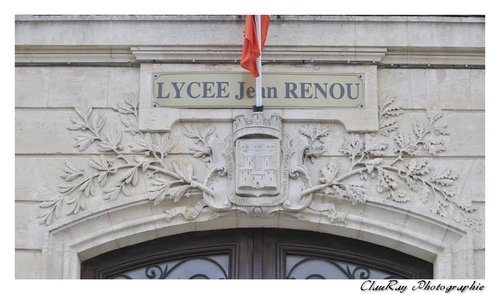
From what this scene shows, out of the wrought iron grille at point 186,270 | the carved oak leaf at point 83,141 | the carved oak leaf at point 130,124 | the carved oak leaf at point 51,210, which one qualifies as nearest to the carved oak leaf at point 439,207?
the wrought iron grille at point 186,270

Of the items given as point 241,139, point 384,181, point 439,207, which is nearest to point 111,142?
point 241,139

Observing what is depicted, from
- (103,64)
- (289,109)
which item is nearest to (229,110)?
(289,109)

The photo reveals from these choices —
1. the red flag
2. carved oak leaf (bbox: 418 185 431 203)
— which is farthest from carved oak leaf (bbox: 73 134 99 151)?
carved oak leaf (bbox: 418 185 431 203)

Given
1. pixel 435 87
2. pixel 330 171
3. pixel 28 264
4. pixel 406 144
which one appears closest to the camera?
pixel 28 264

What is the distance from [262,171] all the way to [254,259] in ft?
2.30

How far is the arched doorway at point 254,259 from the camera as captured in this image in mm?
9531

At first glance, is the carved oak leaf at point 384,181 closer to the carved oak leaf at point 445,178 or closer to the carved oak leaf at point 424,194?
the carved oak leaf at point 424,194

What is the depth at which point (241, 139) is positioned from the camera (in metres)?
9.42

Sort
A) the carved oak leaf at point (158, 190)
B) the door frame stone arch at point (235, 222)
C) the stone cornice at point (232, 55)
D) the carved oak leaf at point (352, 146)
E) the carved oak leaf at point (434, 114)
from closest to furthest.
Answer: the door frame stone arch at point (235, 222)
the carved oak leaf at point (158, 190)
the carved oak leaf at point (352, 146)
the carved oak leaf at point (434, 114)
the stone cornice at point (232, 55)

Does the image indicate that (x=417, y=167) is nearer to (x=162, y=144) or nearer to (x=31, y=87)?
(x=162, y=144)

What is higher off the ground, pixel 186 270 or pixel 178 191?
pixel 178 191

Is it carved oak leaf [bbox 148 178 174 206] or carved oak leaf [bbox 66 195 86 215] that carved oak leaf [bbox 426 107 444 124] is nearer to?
carved oak leaf [bbox 148 178 174 206]

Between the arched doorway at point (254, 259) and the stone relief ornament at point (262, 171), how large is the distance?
0.31 meters

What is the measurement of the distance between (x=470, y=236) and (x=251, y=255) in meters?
1.62
